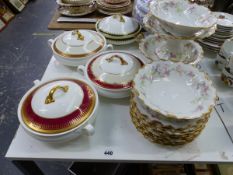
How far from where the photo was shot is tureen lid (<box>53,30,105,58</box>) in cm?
67

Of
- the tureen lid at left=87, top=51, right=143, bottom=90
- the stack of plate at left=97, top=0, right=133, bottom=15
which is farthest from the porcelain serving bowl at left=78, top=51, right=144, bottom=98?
the stack of plate at left=97, top=0, right=133, bottom=15

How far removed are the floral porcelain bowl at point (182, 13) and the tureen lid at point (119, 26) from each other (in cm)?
14

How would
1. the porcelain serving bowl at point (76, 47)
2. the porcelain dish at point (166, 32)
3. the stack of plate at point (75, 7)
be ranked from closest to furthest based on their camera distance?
the porcelain dish at point (166, 32)
the porcelain serving bowl at point (76, 47)
the stack of plate at point (75, 7)

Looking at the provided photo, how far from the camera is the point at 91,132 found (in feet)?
1.60

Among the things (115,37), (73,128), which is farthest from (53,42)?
(73,128)

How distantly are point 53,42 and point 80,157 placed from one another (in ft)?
1.30

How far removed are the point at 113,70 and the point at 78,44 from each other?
167 mm

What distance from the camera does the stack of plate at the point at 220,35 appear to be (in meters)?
0.71

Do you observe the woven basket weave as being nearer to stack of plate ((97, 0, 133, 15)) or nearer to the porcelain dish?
the porcelain dish

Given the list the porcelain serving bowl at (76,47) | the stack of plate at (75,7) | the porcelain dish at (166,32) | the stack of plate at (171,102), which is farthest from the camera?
the stack of plate at (75,7)

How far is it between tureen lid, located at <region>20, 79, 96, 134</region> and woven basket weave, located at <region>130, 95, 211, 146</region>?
115 millimetres

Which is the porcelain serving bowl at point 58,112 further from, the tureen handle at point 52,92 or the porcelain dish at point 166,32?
the porcelain dish at point 166,32

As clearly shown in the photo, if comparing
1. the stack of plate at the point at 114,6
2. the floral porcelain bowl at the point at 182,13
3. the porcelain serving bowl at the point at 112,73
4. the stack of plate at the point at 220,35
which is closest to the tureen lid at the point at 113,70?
the porcelain serving bowl at the point at 112,73

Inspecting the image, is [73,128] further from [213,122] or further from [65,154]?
[213,122]
